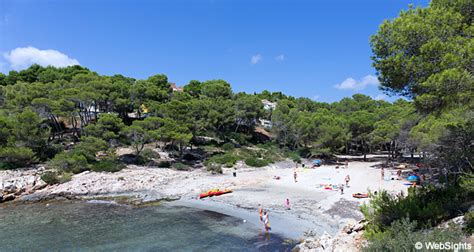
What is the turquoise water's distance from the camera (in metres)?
15.4

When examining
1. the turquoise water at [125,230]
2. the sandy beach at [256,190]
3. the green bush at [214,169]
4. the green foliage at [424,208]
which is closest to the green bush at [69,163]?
the sandy beach at [256,190]

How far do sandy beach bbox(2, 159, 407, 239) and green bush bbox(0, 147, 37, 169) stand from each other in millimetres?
5449

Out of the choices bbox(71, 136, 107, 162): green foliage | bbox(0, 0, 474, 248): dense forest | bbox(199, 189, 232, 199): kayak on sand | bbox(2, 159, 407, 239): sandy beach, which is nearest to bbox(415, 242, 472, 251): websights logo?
bbox(0, 0, 474, 248): dense forest

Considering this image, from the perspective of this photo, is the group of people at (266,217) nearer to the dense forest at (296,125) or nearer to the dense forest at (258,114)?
the dense forest at (296,125)

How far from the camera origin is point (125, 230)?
704 inches

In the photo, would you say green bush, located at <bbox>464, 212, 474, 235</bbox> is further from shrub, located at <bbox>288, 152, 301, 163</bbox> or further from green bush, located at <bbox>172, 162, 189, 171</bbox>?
shrub, located at <bbox>288, 152, 301, 163</bbox>

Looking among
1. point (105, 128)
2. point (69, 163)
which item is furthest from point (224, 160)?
point (69, 163)

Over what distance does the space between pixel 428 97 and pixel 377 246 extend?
15.9 feet

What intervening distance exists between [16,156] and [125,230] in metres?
19.3

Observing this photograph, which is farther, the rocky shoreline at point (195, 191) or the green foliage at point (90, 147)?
the green foliage at point (90, 147)

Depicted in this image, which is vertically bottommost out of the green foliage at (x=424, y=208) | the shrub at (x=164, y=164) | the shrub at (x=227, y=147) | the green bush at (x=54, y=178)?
the green bush at (x=54, y=178)

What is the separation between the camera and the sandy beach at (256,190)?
61.2ft

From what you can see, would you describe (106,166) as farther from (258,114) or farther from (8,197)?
(258,114)

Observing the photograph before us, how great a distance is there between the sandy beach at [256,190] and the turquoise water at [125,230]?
5.47 feet
